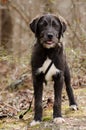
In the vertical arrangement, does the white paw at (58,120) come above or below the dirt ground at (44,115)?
above

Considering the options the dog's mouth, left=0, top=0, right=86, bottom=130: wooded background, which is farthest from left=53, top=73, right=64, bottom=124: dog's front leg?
the dog's mouth

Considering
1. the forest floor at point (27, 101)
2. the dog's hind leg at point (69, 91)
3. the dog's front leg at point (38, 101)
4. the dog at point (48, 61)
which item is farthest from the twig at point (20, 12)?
the dog's front leg at point (38, 101)

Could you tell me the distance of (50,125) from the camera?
6.76 metres

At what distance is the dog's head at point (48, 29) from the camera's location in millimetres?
6557

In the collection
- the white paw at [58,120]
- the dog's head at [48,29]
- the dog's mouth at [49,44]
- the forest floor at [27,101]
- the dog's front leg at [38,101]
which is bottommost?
the forest floor at [27,101]

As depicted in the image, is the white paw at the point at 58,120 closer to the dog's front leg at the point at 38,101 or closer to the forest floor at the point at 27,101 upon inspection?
the forest floor at the point at 27,101

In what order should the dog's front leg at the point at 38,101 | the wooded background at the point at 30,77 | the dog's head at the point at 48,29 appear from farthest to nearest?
the wooded background at the point at 30,77, the dog's front leg at the point at 38,101, the dog's head at the point at 48,29

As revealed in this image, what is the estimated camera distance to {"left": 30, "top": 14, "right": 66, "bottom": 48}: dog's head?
21.5ft

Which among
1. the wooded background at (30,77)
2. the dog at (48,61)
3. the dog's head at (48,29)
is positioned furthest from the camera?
the wooded background at (30,77)

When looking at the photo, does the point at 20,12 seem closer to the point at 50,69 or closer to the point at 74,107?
the point at 74,107

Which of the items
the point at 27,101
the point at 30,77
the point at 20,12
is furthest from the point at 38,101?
the point at 20,12

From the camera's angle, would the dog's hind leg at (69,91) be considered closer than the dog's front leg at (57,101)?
No

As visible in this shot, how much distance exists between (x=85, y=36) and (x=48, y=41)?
4.31 meters

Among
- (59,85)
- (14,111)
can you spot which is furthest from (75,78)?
(59,85)
